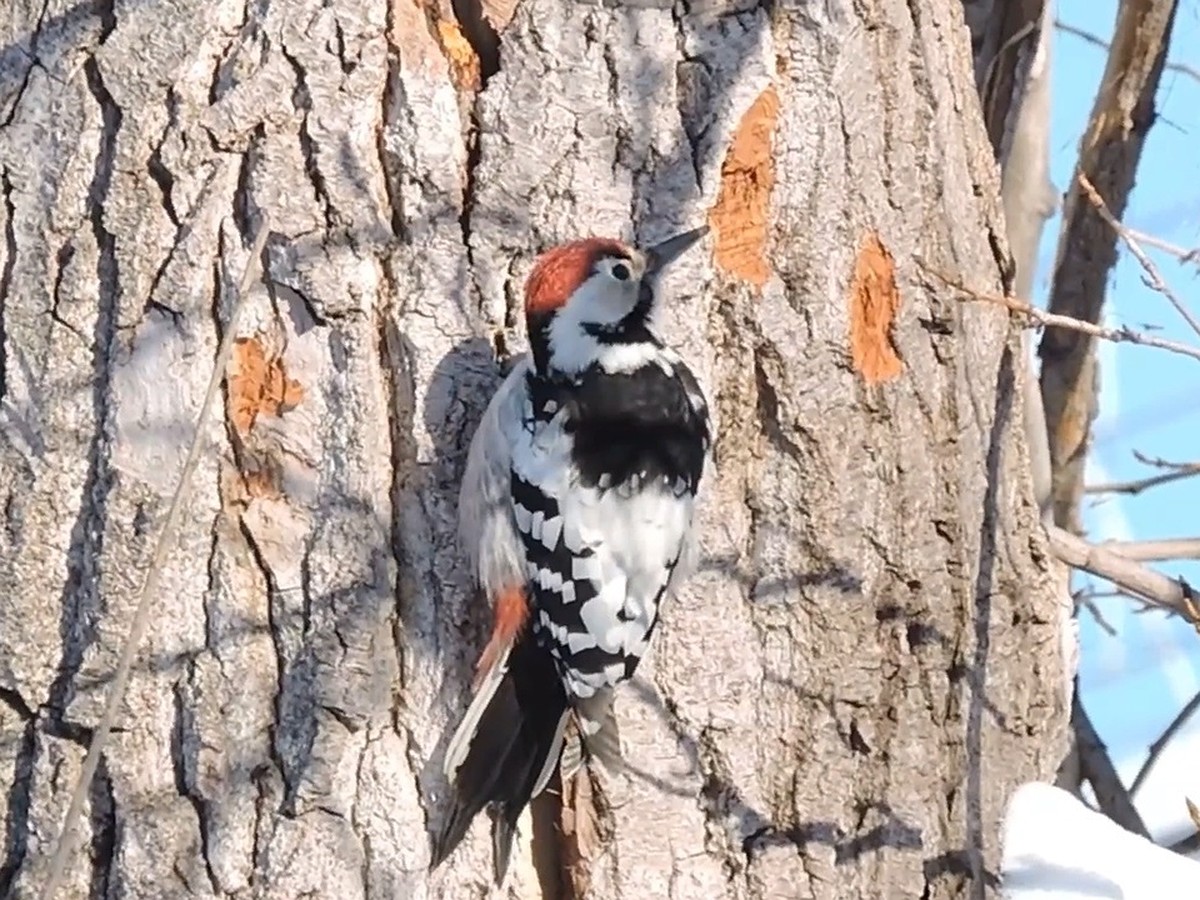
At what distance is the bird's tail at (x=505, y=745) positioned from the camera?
236 cm

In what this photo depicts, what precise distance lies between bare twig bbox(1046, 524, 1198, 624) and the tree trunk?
456 mm

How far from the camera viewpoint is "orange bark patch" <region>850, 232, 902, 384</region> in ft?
8.41

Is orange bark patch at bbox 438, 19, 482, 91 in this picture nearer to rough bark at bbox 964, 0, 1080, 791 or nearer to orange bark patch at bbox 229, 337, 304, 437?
orange bark patch at bbox 229, 337, 304, 437

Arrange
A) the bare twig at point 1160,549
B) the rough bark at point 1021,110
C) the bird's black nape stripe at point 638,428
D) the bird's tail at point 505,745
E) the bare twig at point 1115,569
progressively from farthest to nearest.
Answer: the rough bark at point 1021,110, the bare twig at point 1160,549, the bare twig at point 1115,569, the bird's black nape stripe at point 638,428, the bird's tail at point 505,745

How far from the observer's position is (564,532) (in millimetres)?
2490

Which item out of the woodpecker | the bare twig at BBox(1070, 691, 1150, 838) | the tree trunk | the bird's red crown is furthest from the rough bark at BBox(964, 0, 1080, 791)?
the bird's red crown

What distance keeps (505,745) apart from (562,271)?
63 centimetres

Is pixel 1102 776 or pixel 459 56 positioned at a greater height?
pixel 459 56

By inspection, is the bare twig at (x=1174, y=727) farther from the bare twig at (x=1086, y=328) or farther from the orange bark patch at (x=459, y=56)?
the orange bark patch at (x=459, y=56)

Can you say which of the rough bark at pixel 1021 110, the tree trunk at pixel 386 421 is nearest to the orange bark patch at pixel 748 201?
the tree trunk at pixel 386 421

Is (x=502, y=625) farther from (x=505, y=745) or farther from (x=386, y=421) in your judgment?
(x=386, y=421)

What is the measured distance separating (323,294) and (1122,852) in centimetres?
144

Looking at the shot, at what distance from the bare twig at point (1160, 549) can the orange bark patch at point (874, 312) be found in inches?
34.9

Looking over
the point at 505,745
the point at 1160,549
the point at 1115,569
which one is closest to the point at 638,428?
the point at 505,745
